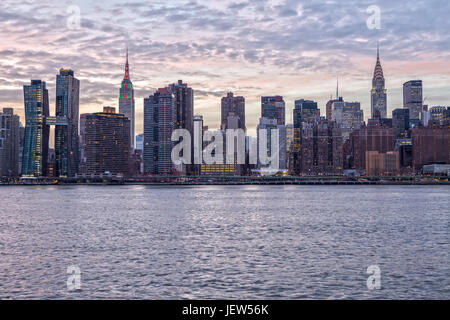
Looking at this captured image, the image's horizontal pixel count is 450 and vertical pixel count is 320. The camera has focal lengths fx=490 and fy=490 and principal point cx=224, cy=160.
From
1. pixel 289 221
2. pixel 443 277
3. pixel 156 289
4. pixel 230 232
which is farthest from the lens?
pixel 289 221

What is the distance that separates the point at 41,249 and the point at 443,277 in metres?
36.9

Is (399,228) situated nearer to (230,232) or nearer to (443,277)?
(230,232)

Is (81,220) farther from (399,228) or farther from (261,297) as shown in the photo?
(261,297)

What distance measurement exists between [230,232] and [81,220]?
3116 centimetres

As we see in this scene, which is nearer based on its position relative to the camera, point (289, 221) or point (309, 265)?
point (309, 265)

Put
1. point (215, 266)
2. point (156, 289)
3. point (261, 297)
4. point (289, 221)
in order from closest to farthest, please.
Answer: point (261, 297)
point (156, 289)
point (215, 266)
point (289, 221)

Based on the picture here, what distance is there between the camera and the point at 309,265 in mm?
40219
